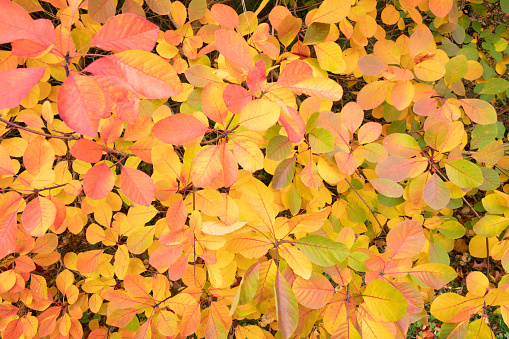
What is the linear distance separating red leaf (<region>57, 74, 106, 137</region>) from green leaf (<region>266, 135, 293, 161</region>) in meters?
0.45

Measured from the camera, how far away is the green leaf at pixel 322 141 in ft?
2.57

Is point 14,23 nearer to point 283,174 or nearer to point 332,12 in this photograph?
point 283,174

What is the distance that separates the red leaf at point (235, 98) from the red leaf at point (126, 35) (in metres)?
0.17

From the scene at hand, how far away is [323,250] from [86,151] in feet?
2.13

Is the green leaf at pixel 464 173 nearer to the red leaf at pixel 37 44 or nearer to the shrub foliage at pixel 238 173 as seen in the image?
the shrub foliage at pixel 238 173

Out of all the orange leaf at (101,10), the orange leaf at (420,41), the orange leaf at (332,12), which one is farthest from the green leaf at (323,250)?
the orange leaf at (101,10)

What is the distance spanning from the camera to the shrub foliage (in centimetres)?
52

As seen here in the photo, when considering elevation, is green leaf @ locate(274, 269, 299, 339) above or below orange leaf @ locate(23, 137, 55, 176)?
below

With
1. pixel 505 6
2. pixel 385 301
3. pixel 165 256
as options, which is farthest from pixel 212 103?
pixel 505 6

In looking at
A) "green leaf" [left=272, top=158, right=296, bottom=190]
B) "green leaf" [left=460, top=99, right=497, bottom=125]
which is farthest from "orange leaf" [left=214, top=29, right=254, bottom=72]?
"green leaf" [left=460, top=99, right=497, bottom=125]

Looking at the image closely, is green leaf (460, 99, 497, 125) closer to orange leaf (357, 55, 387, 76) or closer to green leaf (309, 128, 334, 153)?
orange leaf (357, 55, 387, 76)

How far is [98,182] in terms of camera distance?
697mm

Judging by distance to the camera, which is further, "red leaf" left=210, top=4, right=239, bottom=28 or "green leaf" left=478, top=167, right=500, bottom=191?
"green leaf" left=478, top=167, right=500, bottom=191

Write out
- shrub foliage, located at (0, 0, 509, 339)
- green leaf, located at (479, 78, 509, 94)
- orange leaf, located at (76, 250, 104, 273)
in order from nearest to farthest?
1. shrub foliage, located at (0, 0, 509, 339)
2. orange leaf, located at (76, 250, 104, 273)
3. green leaf, located at (479, 78, 509, 94)
